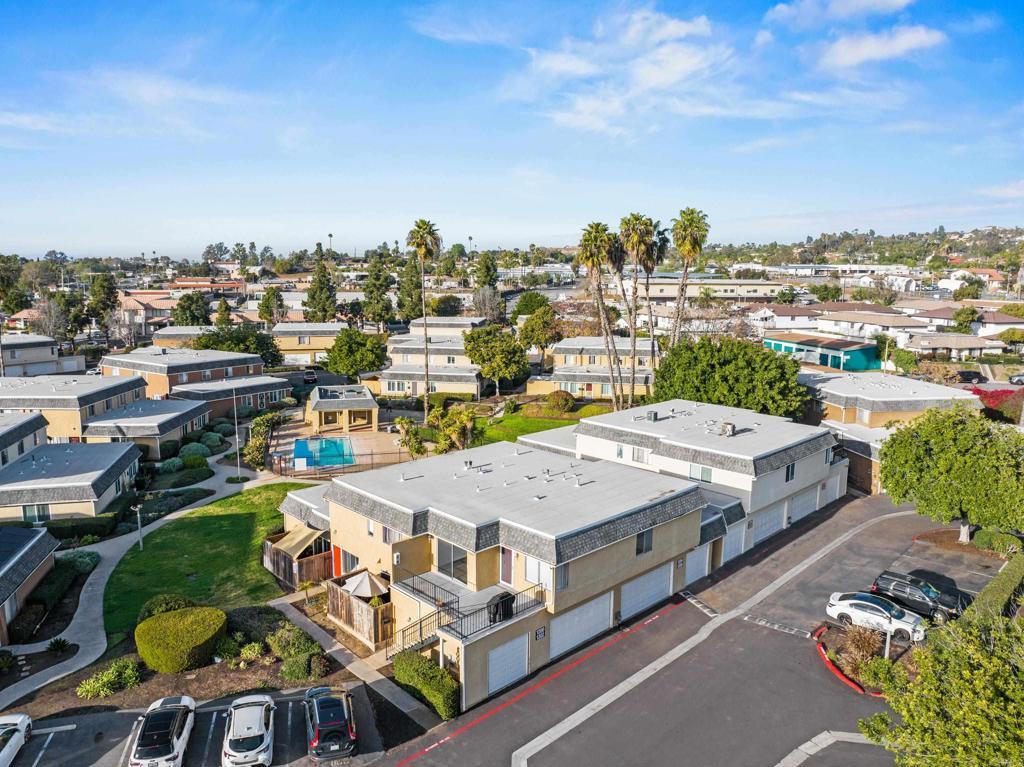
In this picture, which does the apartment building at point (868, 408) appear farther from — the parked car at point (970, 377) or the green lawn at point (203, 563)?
the green lawn at point (203, 563)

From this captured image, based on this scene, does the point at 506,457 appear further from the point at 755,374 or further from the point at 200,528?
the point at 755,374

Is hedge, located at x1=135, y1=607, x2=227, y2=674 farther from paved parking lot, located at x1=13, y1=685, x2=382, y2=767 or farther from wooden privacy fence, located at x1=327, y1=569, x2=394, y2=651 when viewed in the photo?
wooden privacy fence, located at x1=327, y1=569, x2=394, y2=651

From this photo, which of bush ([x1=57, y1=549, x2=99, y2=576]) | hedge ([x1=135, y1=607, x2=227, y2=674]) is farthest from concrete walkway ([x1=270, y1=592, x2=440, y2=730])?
bush ([x1=57, y1=549, x2=99, y2=576])

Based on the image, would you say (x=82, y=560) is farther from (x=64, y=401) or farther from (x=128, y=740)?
(x=64, y=401)

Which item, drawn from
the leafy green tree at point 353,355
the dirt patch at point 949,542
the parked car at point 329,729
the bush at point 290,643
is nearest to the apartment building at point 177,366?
the leafy green tree at point 353,355

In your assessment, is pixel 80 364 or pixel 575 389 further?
pixel 80 364

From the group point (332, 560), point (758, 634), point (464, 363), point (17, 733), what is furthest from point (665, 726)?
point (464, 363)

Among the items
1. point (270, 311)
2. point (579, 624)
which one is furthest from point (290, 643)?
point (270, 311)
